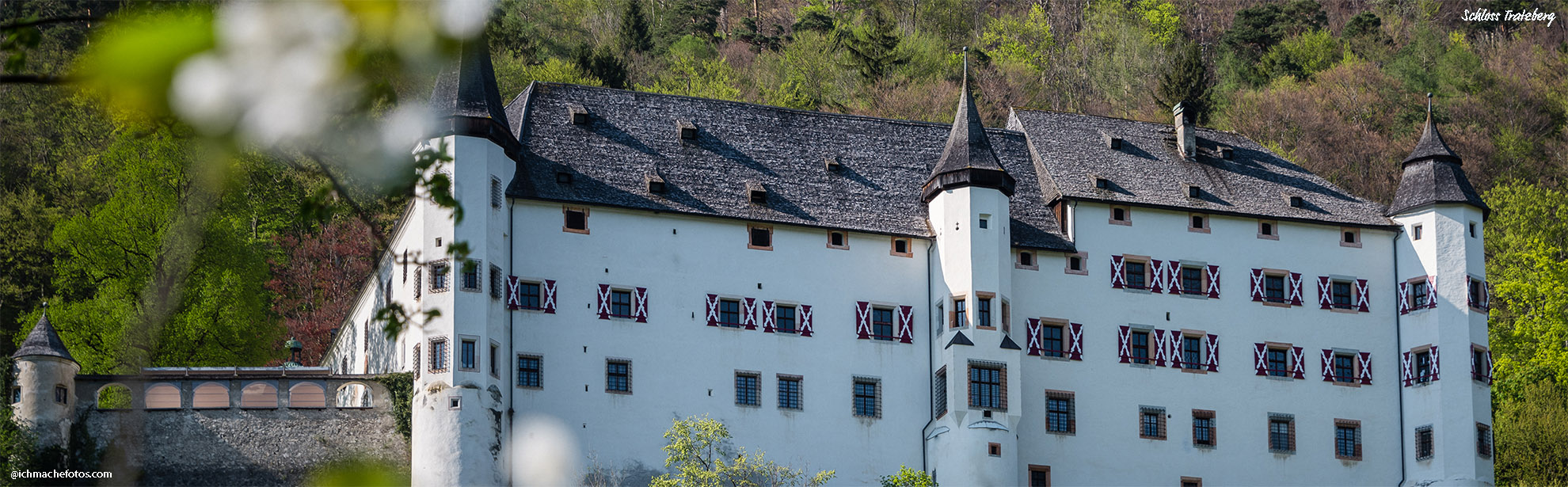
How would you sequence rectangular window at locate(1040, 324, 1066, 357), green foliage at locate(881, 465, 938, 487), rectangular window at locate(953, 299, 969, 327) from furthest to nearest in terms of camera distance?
rectangular window at locate(1040, 324, 1066, 357) → rectangular window at locate(953, 299, 969, 327) → green foliage at locate(881, 465, 938, 487)

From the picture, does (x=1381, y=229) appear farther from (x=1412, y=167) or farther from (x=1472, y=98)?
(x=1472, y=98)

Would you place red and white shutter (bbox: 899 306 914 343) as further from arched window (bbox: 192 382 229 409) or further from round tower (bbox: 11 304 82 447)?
round tower (bbox: 11 304 82 447)

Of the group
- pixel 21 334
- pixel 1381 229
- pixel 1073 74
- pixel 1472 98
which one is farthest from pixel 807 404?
pixel 1073 74

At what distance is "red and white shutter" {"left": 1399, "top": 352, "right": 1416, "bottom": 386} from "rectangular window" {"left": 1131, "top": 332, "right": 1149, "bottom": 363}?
5332mm

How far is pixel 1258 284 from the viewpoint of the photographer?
121 ft

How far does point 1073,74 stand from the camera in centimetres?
6762

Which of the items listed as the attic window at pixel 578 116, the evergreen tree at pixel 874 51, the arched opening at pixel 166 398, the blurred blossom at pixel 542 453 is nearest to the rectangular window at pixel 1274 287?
the attic window at pixel 578 116

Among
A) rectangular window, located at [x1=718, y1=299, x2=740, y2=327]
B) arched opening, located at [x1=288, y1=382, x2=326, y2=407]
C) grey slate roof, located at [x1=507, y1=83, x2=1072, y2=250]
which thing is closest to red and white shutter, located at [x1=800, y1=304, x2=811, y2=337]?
rectangular window, located at [x1=718, y1=299, x2=740, y2=327]

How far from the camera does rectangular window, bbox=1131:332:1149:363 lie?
118 feet

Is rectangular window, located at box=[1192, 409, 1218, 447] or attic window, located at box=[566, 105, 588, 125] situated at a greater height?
attic window, located at box=[566, 105, 588, 125]

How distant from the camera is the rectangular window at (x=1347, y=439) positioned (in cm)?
3634

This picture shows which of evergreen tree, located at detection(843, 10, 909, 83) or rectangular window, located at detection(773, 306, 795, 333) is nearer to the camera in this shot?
rectangular window, located at detection(773, 306, 795, 333)

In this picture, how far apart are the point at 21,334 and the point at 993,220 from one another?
22.8 meters

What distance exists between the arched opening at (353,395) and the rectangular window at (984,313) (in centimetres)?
1113
